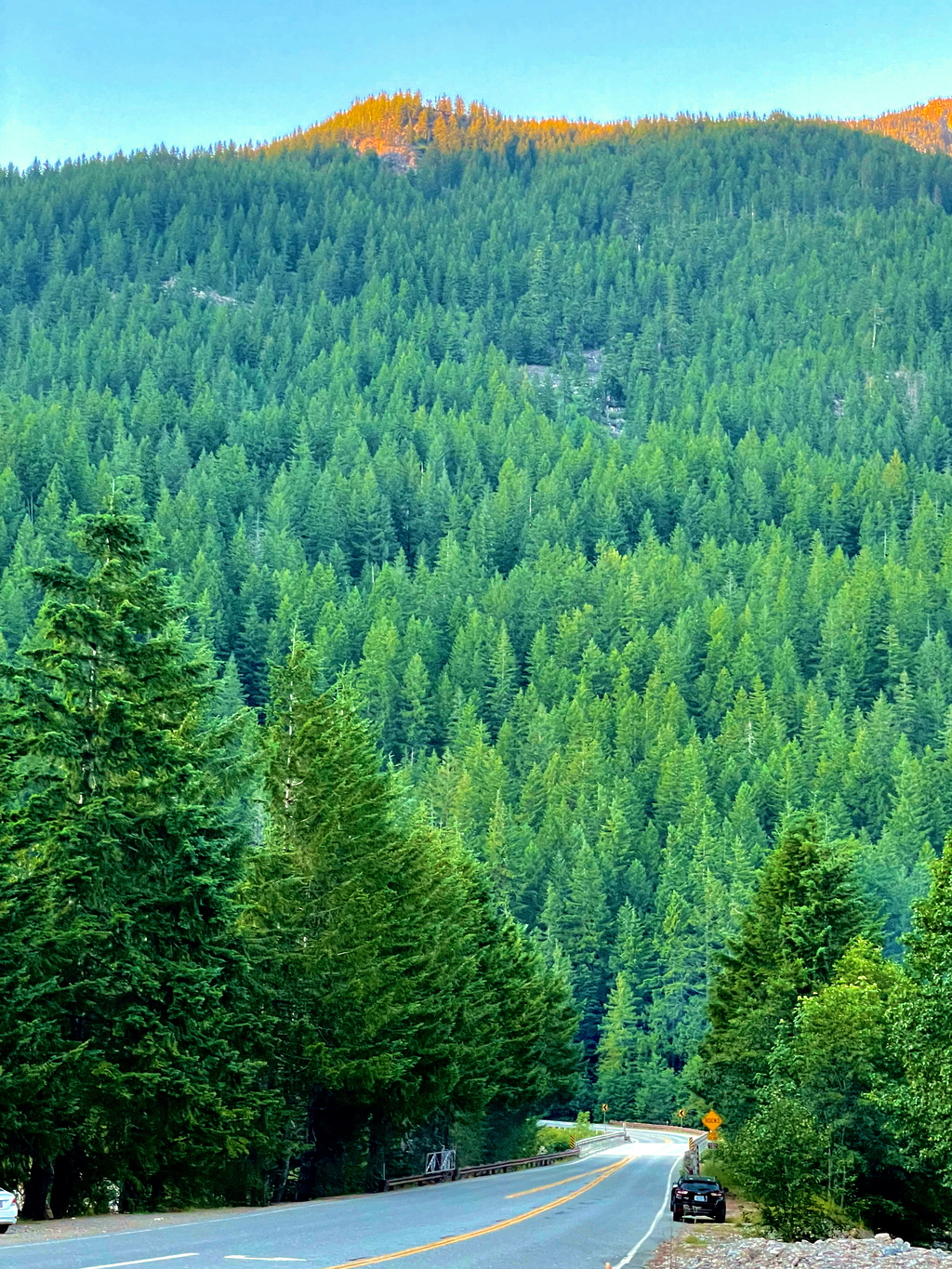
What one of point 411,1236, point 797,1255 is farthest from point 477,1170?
point 797,1255

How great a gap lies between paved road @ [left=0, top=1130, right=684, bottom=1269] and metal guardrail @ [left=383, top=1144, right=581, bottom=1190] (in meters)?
1.27

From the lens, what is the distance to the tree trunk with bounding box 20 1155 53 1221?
99.2 feet

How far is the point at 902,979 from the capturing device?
4253cm

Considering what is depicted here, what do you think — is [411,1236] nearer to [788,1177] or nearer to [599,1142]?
[788,1177]

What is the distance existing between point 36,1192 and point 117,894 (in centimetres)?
574

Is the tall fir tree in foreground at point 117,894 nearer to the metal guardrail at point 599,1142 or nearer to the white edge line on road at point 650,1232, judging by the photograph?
the white edge line on road at point 650,1232

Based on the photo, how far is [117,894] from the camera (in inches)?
1216

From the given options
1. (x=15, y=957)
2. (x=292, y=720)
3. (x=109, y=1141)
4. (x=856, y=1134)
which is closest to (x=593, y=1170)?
(x=856, y=1134)

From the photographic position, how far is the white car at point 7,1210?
2400 centimetres

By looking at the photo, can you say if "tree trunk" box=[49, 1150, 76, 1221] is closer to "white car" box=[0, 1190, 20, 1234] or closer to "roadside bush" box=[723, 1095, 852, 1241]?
"white car" box=[0, 1190, 20, 1234]

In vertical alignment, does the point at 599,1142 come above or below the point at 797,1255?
below

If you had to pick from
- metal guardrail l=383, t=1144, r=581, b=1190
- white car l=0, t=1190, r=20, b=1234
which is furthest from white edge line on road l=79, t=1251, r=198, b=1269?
metal guardrail l=383, t=1144, r=581, b=1190

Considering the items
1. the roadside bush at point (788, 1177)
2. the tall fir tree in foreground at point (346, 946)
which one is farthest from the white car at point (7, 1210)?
the roadside bush at point (788, 1177)

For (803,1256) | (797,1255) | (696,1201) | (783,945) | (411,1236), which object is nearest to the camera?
(803,1256)
